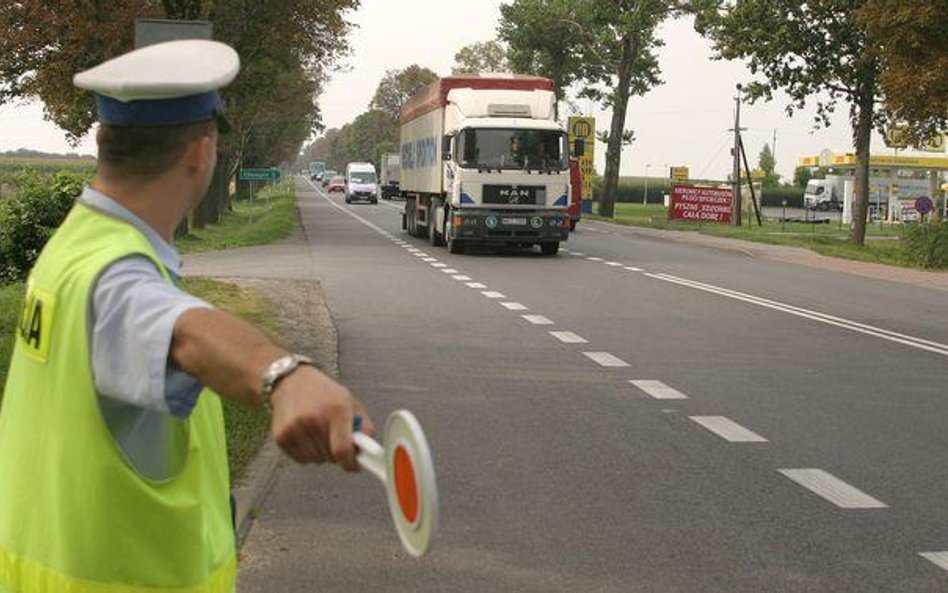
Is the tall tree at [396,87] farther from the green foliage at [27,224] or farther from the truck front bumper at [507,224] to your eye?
the green foliage at [27,224]

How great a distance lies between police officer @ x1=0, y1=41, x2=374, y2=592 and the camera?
175 centimetres

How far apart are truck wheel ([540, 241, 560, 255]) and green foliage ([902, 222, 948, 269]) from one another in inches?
304

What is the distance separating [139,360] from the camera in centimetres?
176

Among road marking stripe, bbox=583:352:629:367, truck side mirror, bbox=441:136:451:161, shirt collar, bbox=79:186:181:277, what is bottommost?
road marking stripe, bbox=583:352:629:367

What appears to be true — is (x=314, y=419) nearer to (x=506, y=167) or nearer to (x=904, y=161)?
(x=506, y=167)

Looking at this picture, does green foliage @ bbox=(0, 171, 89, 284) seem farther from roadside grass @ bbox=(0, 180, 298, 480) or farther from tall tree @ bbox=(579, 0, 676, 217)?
tall tree @ bbox=(579, 0, 676, 217)

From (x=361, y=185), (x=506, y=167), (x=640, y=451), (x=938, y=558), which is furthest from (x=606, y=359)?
(x=361, y=185)

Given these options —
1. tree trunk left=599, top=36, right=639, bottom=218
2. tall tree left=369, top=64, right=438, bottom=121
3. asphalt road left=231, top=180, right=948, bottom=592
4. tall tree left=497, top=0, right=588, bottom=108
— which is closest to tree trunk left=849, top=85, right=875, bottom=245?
asphalt road left=231, top=180, right=948, bottom=592

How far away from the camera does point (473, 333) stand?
13.0 m

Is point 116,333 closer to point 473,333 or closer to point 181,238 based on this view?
point 473,333

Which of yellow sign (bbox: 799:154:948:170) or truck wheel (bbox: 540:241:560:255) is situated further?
yellow sign (bbox: 799:154:948:170)

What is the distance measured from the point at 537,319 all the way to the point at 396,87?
12783cm

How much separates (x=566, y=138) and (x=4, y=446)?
23730 mm

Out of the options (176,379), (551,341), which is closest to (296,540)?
(176,379)
